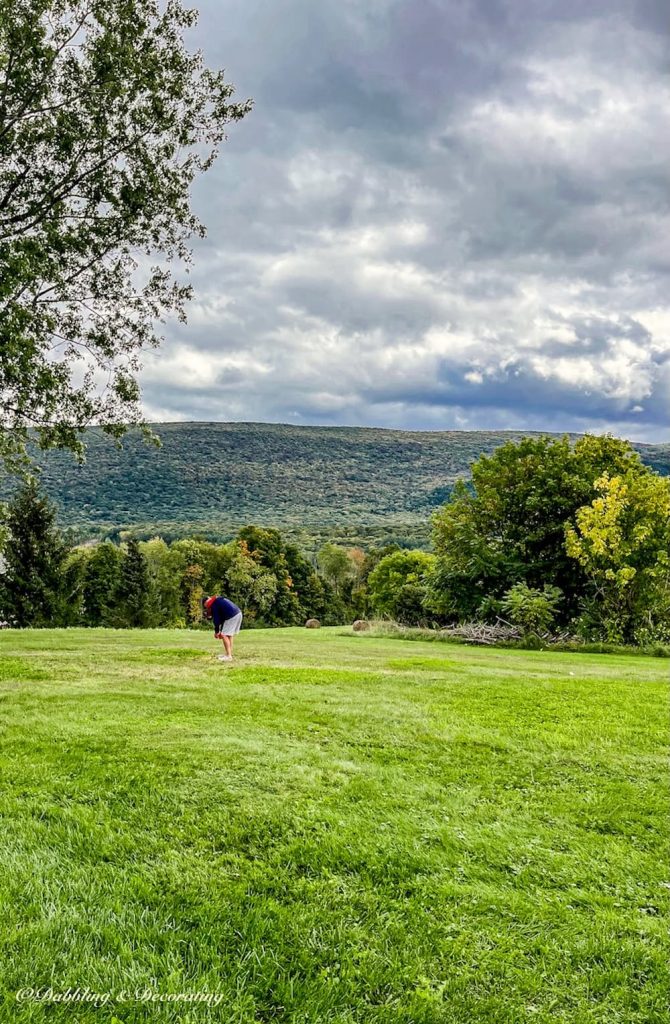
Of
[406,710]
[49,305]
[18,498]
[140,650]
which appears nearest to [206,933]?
[406,710]

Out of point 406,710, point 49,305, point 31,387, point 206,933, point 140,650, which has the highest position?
point 49,305

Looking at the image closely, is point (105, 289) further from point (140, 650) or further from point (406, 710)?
point (406, 710)

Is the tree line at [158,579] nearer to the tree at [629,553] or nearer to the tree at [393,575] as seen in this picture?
the tree at [393,575]

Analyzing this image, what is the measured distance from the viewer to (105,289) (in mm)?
14266

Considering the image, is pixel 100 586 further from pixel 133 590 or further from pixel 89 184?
pixel 89 184

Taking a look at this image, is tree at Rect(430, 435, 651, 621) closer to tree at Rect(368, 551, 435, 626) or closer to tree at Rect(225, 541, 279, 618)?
tree at Rect(368, 551, 435, 626)

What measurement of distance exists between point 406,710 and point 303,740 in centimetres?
214

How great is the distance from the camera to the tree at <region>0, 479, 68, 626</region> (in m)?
44.0

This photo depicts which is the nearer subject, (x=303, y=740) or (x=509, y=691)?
(x=303, y=740)

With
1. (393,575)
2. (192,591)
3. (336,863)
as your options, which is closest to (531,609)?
(336,863)

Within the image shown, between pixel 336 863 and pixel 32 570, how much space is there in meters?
47.0

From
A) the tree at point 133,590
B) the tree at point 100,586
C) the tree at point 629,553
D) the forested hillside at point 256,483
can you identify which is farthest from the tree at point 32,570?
the forested hillside at point 256,483

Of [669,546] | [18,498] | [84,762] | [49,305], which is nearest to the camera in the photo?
[84,762]

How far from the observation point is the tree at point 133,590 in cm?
5538
